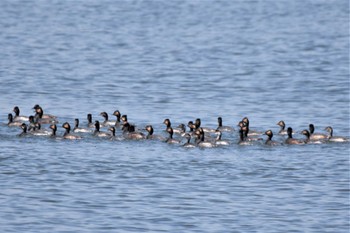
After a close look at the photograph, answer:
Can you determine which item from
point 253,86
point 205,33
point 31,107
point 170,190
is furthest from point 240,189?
point 205,33

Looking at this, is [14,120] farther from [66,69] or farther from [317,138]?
[66,69]

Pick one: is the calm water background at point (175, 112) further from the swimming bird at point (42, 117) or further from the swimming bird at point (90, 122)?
the swimming bird at point (42, 117)

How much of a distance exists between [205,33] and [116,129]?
119 ft

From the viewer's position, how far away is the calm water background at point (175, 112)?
76.5 feet

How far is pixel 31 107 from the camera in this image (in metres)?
38.2

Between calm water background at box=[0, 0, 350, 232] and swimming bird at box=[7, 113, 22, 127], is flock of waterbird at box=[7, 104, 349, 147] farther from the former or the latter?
calm water background at box=[0, 0, 350, 232]

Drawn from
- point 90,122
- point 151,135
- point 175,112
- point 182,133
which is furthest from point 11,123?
point 175,112

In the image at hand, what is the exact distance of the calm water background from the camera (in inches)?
918

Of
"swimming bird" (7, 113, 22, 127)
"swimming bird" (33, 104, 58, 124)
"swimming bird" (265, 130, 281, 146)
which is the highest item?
"swimming bird" (33, 104, 58, 124)

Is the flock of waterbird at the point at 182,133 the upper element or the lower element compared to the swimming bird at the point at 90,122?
lower

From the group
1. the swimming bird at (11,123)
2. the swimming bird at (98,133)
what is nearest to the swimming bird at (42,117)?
the swimming bird at (11,123)

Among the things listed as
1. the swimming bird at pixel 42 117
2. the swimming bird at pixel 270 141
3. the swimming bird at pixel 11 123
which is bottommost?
the swimming bird at pixel 270 141

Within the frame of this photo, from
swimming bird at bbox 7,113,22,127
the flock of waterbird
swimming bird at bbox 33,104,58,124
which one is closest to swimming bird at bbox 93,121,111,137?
the flock of waterbird

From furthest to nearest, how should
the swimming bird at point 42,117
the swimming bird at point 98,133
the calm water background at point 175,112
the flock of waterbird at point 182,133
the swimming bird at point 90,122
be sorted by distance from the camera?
the swimming bird at point 42,117, the swimming bird at point 90,122, the swimming bird at point 98,133, the flock of waterbird at point 182,133, the calm water background at point 175,112
